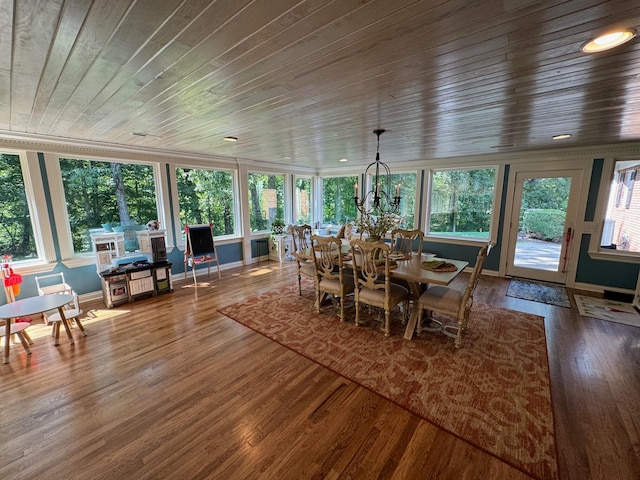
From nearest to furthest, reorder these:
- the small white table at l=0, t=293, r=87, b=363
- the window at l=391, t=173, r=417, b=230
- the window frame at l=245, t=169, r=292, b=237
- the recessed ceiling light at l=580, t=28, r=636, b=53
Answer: the recessed ceiling light at l=580, t=28, r=636, b=53
the small white table at l=0, t=293, r=87, b=363
the window frame at l=245, t=169, r=292, b=237
the window at l=391, t=173, r=417, b=230

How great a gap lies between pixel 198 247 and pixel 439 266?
422 centimetres

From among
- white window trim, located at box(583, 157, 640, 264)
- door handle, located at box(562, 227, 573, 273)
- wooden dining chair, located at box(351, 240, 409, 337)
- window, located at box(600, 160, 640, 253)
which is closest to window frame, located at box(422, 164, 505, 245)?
door handle, located at box(562, 227, 573, 273)

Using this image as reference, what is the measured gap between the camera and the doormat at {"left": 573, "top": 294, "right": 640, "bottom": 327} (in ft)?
11.2

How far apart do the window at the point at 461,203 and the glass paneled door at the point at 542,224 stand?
1.53 feet

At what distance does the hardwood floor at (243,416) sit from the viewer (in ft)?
5.12

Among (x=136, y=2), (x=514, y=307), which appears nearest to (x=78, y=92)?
(x=136, y=2)

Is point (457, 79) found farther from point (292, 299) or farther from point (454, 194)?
point (454, 194)

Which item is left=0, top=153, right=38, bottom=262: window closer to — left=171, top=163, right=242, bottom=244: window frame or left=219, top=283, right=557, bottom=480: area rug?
left=171, top=163, right=242, bottom=244: window frame

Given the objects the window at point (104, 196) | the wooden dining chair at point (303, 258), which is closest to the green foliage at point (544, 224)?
the wooden dining chair at point (303, 258)

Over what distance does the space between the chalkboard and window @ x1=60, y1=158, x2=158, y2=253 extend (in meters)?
0.74

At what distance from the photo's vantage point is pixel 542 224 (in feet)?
15.7

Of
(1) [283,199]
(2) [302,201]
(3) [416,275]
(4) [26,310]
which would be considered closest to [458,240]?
(3) [416,275]

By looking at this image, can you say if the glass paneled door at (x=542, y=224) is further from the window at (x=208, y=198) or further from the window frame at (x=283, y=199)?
the window at (x=208, y=198)

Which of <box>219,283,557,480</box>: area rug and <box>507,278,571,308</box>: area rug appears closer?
<box>219,283,557,480</box>: area rug
